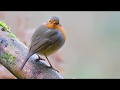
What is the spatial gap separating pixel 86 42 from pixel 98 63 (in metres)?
0.50

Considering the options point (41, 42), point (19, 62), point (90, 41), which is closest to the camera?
point (19, 62)

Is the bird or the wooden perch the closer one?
the wooden perch

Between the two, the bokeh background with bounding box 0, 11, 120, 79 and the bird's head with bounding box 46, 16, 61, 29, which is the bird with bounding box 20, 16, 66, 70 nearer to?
the bird's head with bounding box 46, 16, 61, 29

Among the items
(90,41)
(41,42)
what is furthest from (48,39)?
(90,41)

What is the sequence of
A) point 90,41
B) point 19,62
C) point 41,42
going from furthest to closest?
point 90,41 < point 41,42 < point 19,62

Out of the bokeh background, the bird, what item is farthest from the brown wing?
the bokeh background

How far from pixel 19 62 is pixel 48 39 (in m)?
0.31

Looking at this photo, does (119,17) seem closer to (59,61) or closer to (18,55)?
(59,61)

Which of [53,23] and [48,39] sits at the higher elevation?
[53,23]

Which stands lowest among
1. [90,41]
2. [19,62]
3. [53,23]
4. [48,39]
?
[90,41]

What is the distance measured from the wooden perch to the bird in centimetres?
8

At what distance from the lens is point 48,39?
2.39 m

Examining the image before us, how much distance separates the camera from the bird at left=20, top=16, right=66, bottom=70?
235 centimetres

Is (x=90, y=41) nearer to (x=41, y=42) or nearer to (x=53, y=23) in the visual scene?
(x=53, y=23)
